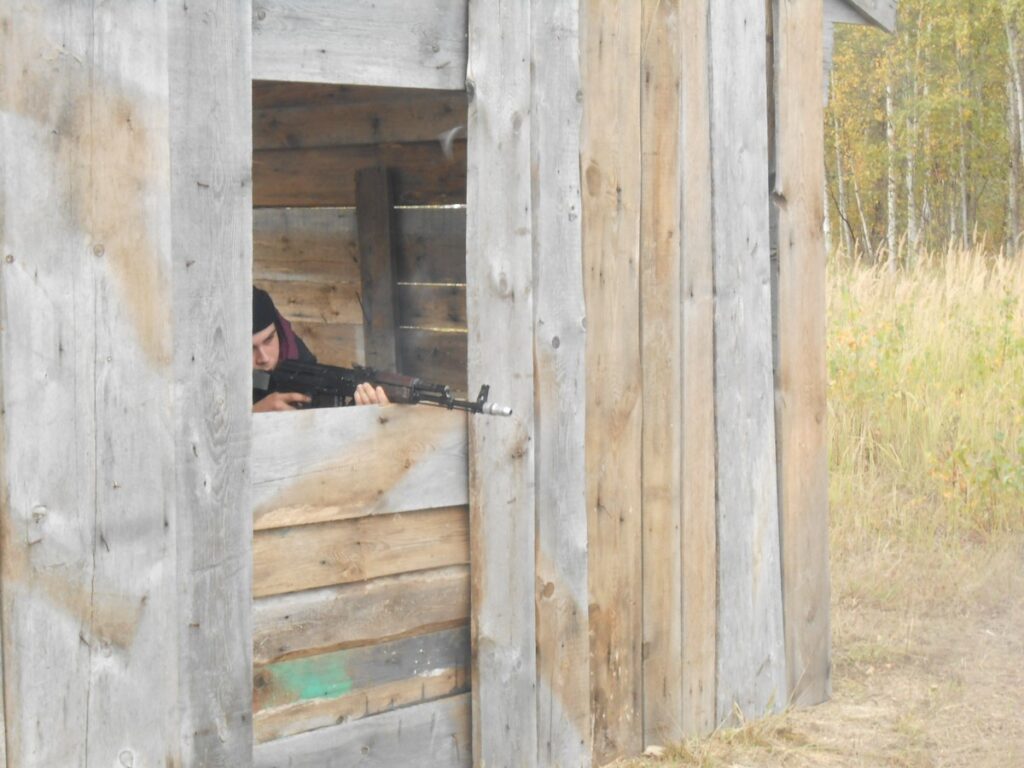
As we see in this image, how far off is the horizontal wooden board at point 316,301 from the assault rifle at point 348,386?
1.69 m

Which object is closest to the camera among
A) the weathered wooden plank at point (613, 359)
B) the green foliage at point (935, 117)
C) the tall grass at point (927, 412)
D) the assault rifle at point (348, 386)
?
the assault rifle at point (348, 386)

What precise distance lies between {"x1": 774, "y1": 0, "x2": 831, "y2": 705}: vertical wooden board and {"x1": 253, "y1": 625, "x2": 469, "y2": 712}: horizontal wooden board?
167 centimetres

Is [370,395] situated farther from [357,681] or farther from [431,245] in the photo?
[431,245]

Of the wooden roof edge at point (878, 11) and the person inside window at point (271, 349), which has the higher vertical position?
the wooden roof edge at point (878, 11)

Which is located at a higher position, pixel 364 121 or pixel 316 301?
pixel 364 121

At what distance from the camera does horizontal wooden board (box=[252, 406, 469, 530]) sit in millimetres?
3869

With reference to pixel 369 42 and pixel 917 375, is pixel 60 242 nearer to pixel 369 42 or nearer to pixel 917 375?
pixel 369 42

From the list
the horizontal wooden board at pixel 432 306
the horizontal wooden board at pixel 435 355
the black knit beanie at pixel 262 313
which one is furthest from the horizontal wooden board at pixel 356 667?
the horizontal wooden board at pixel 432 306

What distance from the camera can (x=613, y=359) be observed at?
4.75 metres

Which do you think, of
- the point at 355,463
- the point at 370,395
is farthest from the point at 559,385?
the point at 355,463

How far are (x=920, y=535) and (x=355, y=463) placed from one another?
454cm

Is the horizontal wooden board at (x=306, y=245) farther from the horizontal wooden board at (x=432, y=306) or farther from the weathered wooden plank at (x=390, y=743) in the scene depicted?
the weathered wooden plank at (x=390, y=743)

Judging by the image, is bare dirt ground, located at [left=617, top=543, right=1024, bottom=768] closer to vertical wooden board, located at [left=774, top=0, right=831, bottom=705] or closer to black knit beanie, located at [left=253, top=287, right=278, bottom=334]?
vertical wooden board, located at [left=774, top=0, right=831, bottom=705]

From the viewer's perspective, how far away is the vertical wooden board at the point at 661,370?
482cm
